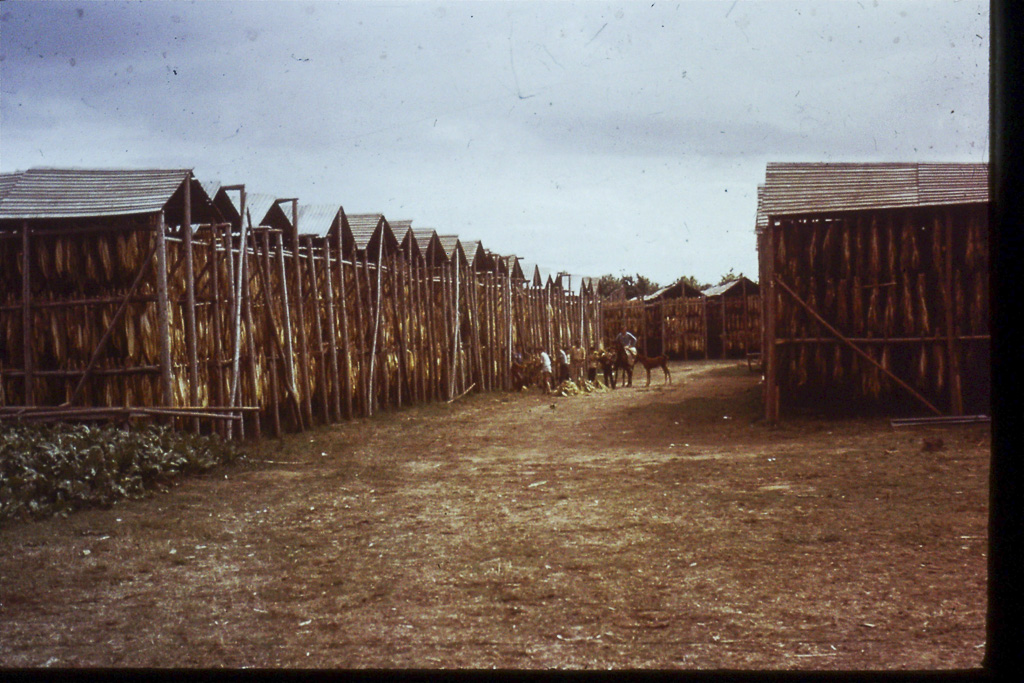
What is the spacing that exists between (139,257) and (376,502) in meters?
5.75

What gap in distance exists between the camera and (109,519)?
780 centimetres

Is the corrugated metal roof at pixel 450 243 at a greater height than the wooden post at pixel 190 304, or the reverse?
the corrugated metal roof at pixel 450 243

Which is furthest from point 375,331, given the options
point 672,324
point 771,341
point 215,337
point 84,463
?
point 672,324

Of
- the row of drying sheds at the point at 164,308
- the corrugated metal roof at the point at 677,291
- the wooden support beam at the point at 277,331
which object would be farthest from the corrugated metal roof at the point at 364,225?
the corrugated metal roof at the point at 677,291

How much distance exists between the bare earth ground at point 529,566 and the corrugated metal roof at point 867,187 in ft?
14.8

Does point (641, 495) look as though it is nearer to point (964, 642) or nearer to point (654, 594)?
point (654, 594)

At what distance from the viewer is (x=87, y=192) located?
12.0 meters

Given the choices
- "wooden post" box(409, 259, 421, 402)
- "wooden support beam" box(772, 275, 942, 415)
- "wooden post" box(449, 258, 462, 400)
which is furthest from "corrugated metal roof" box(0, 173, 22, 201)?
"wooden post" box(449, 258, 462, 400)

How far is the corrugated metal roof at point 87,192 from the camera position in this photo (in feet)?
38.4

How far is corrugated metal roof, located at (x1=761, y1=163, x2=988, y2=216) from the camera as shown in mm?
14203

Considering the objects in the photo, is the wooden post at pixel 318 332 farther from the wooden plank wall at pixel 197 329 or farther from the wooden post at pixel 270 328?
the wooden post at pixel 270 328

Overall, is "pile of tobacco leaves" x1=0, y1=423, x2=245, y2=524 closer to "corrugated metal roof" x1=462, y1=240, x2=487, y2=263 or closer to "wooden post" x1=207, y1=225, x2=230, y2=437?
"wooden post" x1=207, y1=225, x2=230, y2=437

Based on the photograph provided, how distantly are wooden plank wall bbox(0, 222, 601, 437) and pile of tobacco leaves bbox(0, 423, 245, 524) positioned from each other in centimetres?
105

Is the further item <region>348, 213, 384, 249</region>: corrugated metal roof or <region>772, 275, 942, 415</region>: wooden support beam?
<region>348, 213, 384, 249</region>: corrugated metal roof
